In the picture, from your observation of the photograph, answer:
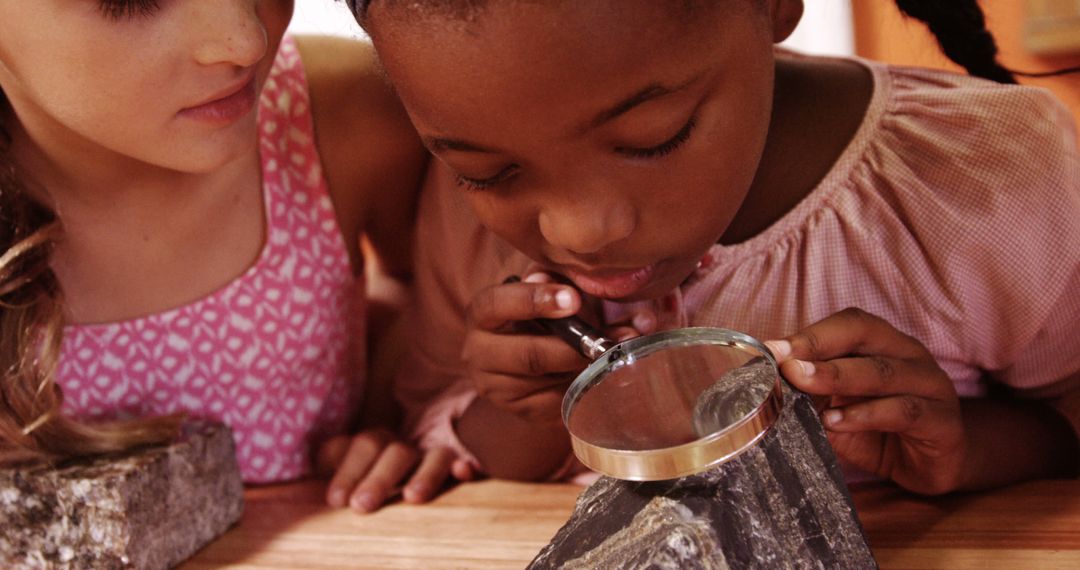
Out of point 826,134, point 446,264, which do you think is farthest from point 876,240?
point 446,264

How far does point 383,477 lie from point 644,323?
1.27 ft

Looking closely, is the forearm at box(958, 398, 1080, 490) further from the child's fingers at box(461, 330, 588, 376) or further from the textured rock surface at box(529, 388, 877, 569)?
the child's fingers at box(461, 330, 588, 376)

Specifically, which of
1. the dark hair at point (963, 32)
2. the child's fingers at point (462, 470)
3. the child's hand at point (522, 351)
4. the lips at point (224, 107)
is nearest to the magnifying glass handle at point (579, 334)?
the child's hand at point (522, 351)

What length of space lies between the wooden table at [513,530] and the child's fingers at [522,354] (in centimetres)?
16

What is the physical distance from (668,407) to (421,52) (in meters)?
0.33

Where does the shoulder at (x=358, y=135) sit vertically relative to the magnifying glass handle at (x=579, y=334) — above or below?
above

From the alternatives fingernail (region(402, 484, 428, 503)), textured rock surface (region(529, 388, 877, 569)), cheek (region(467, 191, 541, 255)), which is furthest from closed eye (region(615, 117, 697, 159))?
fingernail (region(402, 484, 428, 503))

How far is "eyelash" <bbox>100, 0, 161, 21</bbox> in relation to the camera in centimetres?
103

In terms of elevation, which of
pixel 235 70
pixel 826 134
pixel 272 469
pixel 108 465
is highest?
pixel 235 70

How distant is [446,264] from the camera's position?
135 centimetres

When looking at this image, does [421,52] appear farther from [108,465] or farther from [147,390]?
[147,390]

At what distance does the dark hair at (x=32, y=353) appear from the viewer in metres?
1.14

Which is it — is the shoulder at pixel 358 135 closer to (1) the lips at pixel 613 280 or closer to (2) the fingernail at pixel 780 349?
(1) the lips at pixel 613 280

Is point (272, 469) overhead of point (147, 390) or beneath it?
beneath
